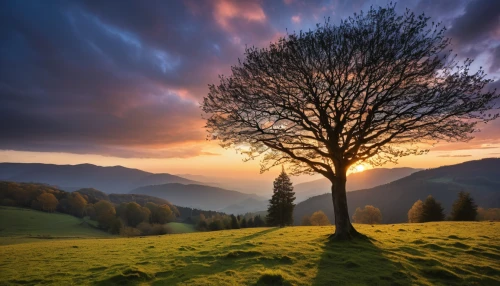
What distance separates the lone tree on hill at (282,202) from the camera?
5438 centimetres

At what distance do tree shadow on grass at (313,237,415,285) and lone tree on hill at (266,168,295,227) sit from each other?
39.0 metres

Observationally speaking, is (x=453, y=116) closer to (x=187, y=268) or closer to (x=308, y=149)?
(x=308, y=149)

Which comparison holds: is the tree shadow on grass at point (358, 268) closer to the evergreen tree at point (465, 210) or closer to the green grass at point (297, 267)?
the green grass at point (297, 267)

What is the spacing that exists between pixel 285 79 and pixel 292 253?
38.1 feet

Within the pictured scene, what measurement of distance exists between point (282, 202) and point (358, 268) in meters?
43.6

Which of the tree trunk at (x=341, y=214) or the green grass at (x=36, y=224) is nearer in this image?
the tree trunk at (x=341, y=214)

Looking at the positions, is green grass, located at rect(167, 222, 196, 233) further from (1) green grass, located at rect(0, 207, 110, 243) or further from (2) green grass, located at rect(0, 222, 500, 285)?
(2) green grass, located at rect(0, 222, 500, 285)

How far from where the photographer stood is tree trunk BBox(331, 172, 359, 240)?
1816cm

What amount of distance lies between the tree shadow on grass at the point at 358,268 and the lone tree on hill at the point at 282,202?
39.0m

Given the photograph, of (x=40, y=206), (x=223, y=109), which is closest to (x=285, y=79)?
(x=223, y=109)

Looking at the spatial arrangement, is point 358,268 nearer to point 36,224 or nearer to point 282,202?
point 282,202

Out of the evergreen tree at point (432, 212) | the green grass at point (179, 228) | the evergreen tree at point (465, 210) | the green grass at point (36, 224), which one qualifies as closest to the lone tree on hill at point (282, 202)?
the evergreen tree at point (432, 212)

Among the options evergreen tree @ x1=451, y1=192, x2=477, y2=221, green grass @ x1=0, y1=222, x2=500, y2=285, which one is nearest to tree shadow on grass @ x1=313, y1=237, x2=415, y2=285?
green grass @ x1=0, y1=222, x2=500, y2=285

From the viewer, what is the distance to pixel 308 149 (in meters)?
20.8
